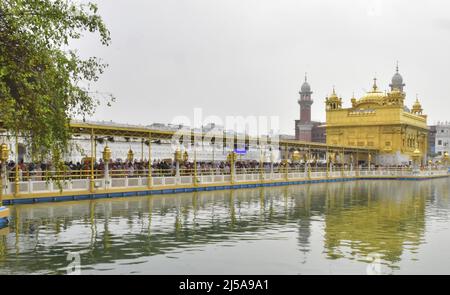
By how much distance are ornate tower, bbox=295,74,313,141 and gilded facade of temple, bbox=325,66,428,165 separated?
65.5 metres

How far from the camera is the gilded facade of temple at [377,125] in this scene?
68.0m

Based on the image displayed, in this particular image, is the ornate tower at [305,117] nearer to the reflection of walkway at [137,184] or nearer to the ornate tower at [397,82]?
the ornate tower at [397,82]

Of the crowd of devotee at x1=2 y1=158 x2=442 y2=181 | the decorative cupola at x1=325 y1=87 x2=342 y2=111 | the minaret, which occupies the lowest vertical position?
the crowd of devotee at x1=2 y1=158 x2=442 y2=181

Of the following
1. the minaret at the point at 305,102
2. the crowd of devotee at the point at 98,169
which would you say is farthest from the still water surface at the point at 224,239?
the minaret at the point at 305,102

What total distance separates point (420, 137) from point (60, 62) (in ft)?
243

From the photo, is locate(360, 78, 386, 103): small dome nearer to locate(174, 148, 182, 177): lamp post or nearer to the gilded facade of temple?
the gilded facade of temple

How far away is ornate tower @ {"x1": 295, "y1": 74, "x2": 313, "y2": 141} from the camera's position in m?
141

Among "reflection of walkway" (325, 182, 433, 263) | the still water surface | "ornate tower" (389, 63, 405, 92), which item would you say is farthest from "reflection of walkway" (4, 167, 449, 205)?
"ornate tower" (389, 63, 405, 92)

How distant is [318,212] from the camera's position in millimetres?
20219

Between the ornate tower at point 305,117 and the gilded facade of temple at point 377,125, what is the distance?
65.5 metres

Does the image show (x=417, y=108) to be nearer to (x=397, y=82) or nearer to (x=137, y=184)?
(x=397, y=82)

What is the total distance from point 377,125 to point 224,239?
59047mm

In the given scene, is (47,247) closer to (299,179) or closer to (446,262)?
(446,262)
